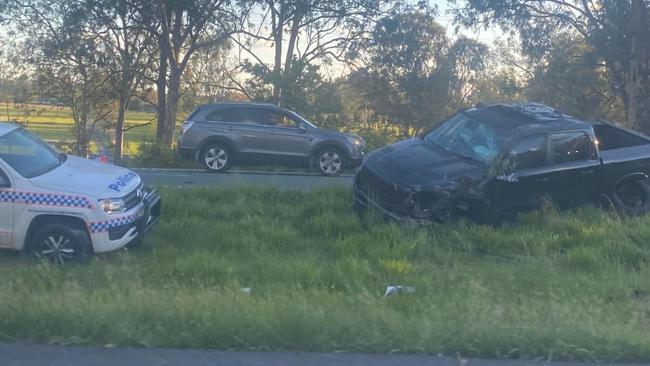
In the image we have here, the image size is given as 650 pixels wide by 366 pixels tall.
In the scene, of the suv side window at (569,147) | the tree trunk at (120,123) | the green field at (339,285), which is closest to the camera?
the green field at (339,285)

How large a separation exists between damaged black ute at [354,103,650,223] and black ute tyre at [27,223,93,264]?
3.94 meters

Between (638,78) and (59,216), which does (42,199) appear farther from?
(638,78)

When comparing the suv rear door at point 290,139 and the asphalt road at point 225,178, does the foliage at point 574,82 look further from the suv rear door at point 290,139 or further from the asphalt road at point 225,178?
the suv rear door at point 290,139

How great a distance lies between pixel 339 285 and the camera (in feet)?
26.1

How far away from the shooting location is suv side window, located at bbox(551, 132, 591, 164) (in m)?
12.0

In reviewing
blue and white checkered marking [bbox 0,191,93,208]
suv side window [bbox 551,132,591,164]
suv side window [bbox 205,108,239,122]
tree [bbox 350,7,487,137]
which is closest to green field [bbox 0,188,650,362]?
blue and white checkered marking [bbox 0,191,93,208]

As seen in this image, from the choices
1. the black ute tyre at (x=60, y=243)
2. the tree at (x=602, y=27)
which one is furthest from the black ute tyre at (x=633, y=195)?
the tree at (x=602, y=27)

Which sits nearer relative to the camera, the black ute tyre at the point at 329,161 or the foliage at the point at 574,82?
the black ute tyre at the point at 329,161

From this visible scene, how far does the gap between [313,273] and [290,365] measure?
2.87 m

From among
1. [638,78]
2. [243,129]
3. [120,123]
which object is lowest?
[120,123]

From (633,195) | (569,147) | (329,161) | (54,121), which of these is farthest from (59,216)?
(54,121)

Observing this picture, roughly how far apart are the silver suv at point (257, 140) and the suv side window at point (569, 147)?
23.7 ft

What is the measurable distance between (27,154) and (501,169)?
5953 mm

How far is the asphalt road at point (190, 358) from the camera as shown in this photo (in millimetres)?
5316
